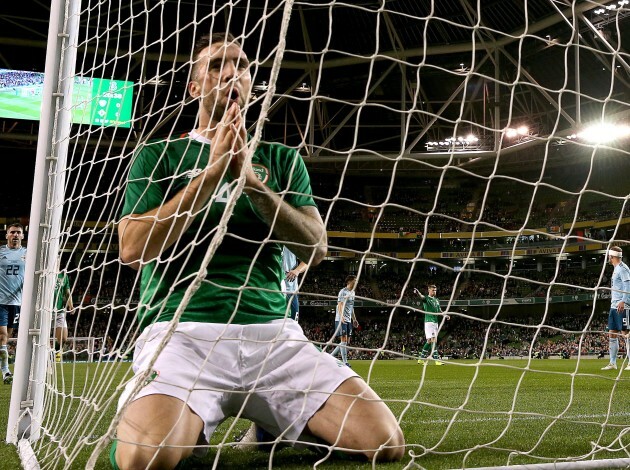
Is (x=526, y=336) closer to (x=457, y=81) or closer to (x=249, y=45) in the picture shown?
(x=457, y=81)

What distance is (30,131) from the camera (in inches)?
821

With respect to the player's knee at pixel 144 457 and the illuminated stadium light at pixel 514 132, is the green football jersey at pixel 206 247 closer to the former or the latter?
the player's knee at pixel 144 457

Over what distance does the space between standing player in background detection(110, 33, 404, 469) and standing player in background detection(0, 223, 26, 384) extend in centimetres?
527

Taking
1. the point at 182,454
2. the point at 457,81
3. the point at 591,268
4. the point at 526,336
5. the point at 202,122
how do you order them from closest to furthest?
the point at 182,454
the point at 202,122
the point at 457,81
the point at 526,336
the point at 591,268

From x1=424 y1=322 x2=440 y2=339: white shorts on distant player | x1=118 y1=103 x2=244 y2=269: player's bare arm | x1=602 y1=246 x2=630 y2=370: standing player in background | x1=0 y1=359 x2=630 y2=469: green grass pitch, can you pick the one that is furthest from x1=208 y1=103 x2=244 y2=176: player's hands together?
x1=424 y1=322 x2=440 y2=339: white shorts on distant player

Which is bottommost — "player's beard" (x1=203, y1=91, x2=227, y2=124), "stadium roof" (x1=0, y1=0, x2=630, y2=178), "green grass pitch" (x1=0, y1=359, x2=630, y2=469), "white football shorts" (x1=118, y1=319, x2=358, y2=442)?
"green grass pitch" (x1=0, y1=359, x2=630, y2=469)

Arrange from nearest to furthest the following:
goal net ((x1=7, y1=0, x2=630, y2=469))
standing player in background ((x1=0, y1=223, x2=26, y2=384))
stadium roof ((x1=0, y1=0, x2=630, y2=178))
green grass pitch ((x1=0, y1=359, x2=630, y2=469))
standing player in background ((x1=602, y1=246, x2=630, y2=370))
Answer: green grass pitch ((x1=0, y1=359, x2=630, y2=469)), goal net ((x1=7, y1=0, x2=630, y2=469)), standing player in background ((x1=0, y1=223, x2=26, y2=384)), standing player in background ((x1=602, y1=246, x2=630, y2=370)), stadium roof ((x1=0, y1=0, x2=630, y2=178))

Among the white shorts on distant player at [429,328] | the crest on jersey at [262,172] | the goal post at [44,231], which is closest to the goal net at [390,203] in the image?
the goal post at [44,231]

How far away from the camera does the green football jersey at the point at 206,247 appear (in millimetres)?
2133

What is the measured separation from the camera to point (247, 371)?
2076 millimetres

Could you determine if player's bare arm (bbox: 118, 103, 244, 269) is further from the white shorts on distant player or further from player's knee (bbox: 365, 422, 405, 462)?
the white shorts on distant player

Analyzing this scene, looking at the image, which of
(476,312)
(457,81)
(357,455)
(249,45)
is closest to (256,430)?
(357,455)

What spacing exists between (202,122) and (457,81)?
62.0 feet

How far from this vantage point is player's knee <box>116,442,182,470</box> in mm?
1730
